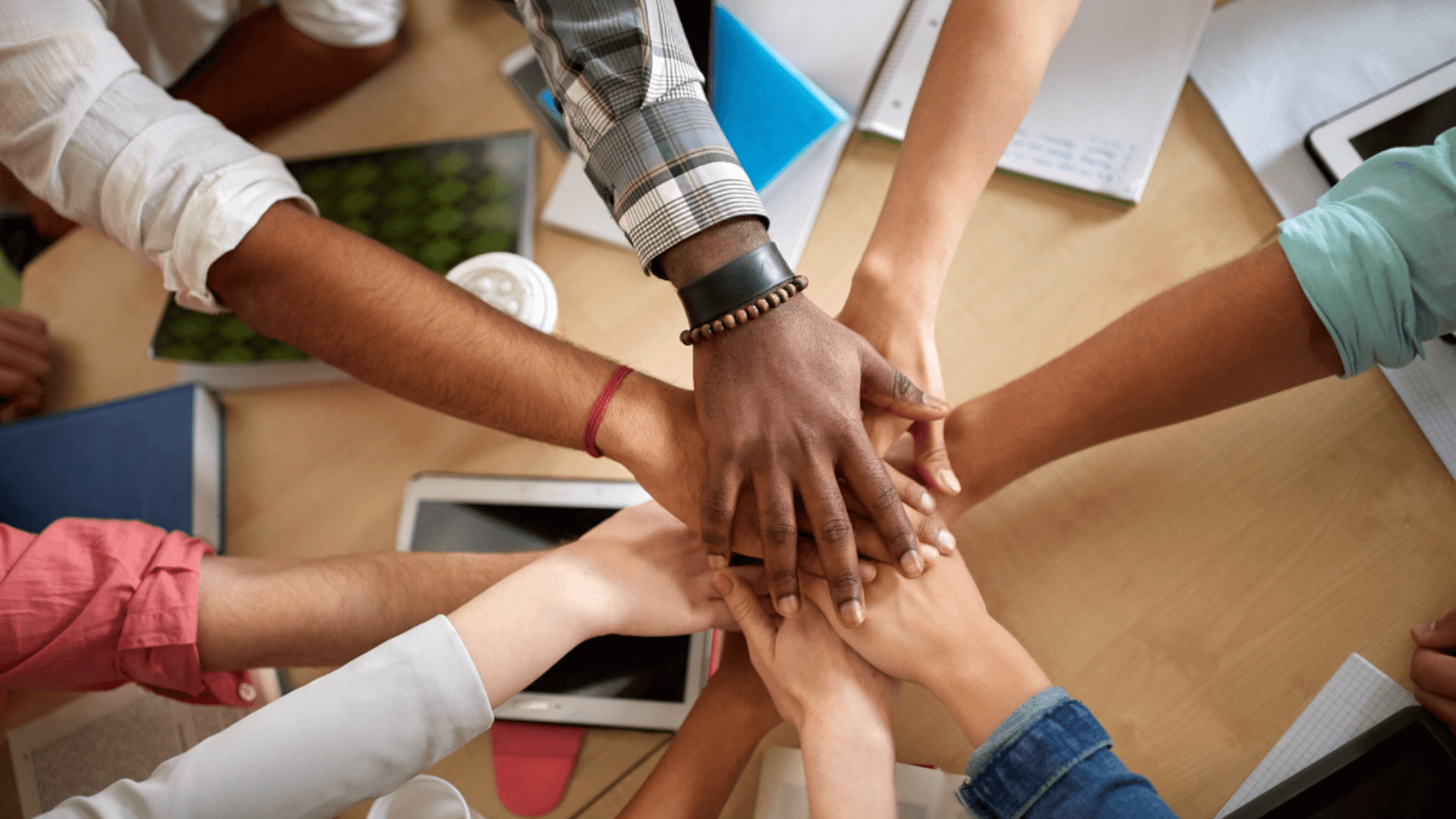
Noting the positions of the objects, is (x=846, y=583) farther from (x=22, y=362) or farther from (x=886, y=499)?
(x=22, y=362)

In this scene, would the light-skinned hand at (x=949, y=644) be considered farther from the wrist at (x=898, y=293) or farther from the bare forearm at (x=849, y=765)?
the wrist at (x=898, y=293)

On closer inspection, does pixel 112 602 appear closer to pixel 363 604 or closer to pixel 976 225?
pixel 363 604

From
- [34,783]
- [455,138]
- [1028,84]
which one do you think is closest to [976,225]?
[1028,84]

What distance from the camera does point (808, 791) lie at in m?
0.68

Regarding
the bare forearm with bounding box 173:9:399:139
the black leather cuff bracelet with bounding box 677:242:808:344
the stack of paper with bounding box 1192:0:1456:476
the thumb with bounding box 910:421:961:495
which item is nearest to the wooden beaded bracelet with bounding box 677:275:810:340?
the black leather cuff bracelet with bounding box 677:242:808:344

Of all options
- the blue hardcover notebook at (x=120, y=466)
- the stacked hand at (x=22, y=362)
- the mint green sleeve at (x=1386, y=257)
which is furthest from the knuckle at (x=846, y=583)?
the stacked hand at (x=22, y=362)

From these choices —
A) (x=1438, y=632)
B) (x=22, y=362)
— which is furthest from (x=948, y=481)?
(x=22, y=362)

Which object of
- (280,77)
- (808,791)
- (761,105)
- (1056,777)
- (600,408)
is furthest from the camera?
(280,77)

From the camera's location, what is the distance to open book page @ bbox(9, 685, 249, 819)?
2.67 feet

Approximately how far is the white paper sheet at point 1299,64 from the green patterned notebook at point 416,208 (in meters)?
0.85

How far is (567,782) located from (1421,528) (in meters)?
0.91

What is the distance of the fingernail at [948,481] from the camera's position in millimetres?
737

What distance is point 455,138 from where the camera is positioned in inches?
38.6

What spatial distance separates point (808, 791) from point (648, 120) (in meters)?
0.67
